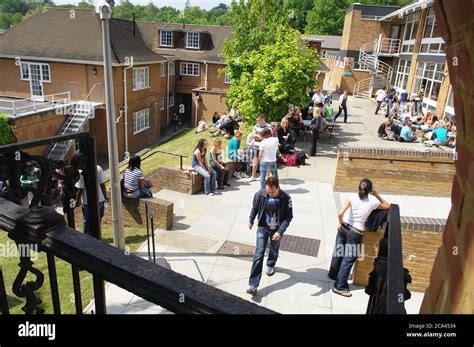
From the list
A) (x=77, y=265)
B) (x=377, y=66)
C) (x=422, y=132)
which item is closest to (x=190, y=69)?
(x=377, y=66)

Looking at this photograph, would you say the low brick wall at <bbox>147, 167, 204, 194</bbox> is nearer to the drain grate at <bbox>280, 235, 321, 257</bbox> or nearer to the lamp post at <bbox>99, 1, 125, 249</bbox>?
the drain grate at <bbox>280, 235, 321, 257</bbox>

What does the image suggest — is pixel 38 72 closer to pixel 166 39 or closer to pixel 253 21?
pixel 166 39

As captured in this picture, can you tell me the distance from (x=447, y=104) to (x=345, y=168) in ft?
40.6

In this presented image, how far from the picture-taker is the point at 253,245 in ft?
26.1

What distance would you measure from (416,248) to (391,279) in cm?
564

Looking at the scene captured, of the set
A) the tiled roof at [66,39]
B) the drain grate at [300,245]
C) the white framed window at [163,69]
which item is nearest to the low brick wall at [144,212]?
the drain grate at [300,245]

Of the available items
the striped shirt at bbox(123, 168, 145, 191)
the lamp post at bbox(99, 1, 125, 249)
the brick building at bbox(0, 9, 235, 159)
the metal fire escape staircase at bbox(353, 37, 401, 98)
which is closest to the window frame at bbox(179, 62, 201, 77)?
→ the brick building at bbox(0, 9, 235, 159)

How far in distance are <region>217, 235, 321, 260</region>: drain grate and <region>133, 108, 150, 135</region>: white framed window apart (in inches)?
811

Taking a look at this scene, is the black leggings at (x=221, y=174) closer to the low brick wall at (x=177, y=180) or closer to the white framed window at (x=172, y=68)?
the low brick wall at (x=177, y=180)

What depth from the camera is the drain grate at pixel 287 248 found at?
7547 mm

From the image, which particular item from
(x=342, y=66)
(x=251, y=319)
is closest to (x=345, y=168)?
(x=251, y=319)

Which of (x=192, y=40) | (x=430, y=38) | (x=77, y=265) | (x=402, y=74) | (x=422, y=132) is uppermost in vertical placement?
(x=430, y=38)

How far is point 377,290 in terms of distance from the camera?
165cm

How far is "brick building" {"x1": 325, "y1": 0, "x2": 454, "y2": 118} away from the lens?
24188 mm
